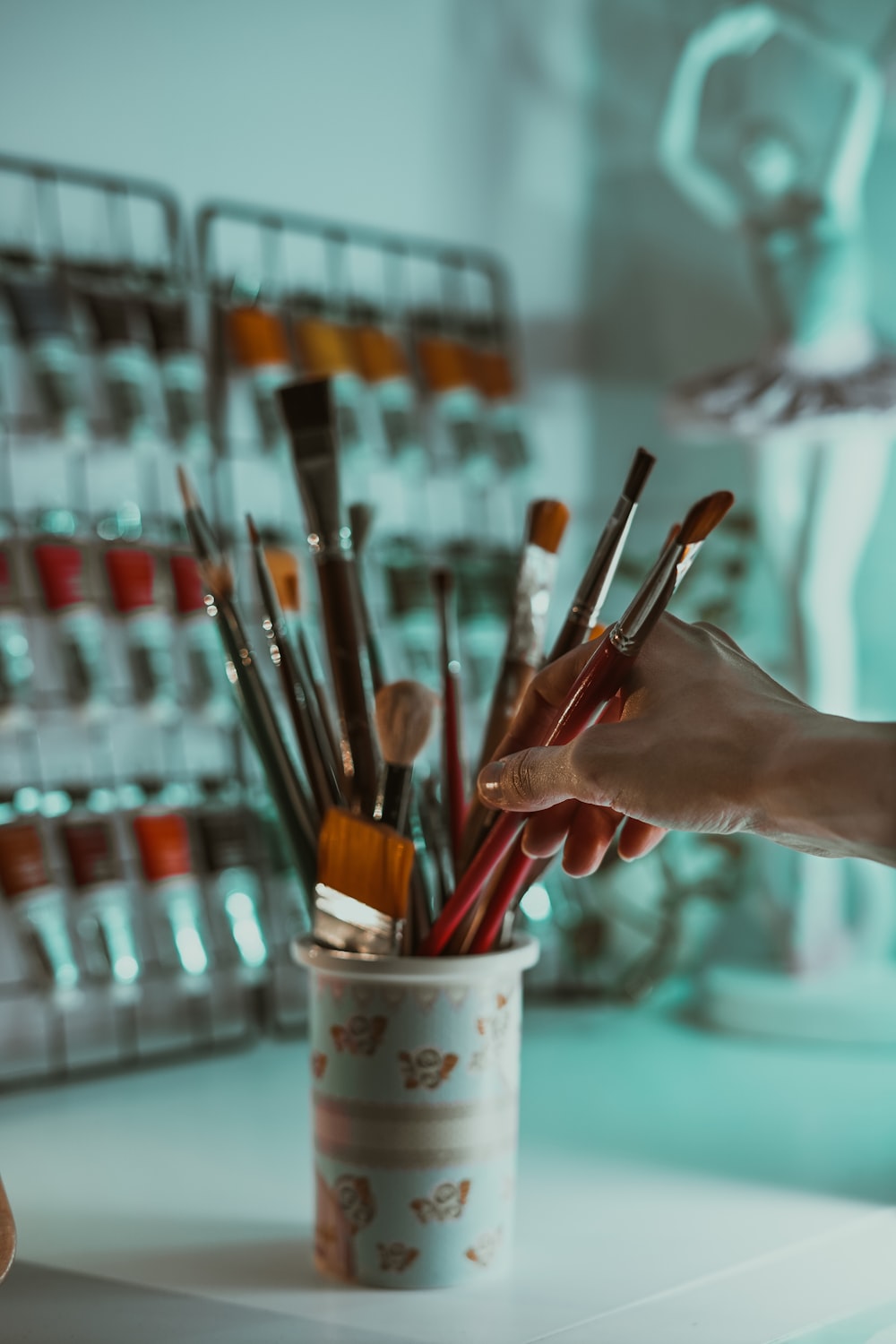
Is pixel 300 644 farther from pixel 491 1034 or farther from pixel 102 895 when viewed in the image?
pixel 102 895

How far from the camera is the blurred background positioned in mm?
1063

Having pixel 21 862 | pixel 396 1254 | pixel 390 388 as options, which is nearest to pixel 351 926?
pixel 396 1254

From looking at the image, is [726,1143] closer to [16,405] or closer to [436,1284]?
[436,1284]

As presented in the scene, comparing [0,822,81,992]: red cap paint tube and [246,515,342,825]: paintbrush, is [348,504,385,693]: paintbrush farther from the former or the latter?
[0,822,81,992]: red cap paint tube

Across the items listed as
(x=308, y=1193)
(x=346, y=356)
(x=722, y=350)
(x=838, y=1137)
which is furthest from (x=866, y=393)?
(x=308, y=1193)

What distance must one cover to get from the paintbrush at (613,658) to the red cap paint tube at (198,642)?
22.9 inches

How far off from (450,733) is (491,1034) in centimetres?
13

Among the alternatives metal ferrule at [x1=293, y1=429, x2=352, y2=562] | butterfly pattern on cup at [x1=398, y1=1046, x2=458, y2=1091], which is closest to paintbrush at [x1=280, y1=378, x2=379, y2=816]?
metal ferrule at [x1=293, y1=429, x2=352, y2=562]

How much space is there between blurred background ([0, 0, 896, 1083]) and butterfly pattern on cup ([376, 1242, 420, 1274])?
0.50 m

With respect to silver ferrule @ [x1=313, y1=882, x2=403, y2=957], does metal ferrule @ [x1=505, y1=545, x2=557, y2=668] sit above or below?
above

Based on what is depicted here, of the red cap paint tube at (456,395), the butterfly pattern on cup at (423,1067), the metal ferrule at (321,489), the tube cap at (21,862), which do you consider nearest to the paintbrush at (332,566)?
the metal ferrule at (321,489)

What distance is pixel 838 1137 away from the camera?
0.80m

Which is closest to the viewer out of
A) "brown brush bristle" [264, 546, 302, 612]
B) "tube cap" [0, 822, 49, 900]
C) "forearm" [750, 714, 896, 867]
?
"forearm" [750, 714, 896, 867]

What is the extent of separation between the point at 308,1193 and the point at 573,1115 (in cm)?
21
